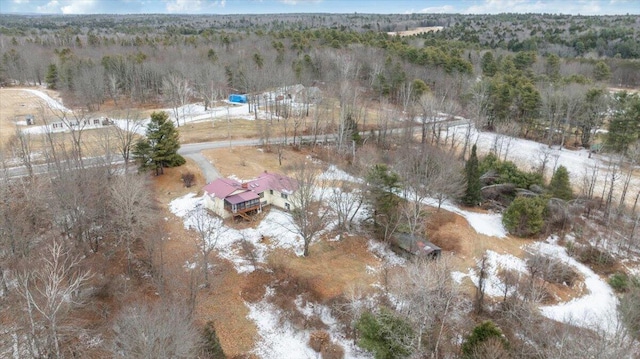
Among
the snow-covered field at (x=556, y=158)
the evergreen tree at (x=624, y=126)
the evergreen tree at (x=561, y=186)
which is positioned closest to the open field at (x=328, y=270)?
the evergreen tree at (x=561, y=186)

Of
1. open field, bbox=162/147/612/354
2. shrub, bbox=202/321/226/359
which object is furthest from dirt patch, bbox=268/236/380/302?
shrub, bbox=202/321/226/359

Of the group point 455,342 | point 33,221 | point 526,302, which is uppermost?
point 33,221

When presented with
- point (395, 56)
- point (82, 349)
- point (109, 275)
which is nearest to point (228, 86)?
point (395, 56)

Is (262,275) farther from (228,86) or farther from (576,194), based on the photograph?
(228,86)

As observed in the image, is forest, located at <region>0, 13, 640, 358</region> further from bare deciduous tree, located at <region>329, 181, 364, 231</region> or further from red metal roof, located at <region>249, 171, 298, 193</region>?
red metal roof, located at <region>249, 171, 298, 193</region>

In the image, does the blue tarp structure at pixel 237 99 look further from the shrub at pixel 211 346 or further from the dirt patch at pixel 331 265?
the shrub at pixel 211 346

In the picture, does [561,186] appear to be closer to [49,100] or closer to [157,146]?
[157,146]
